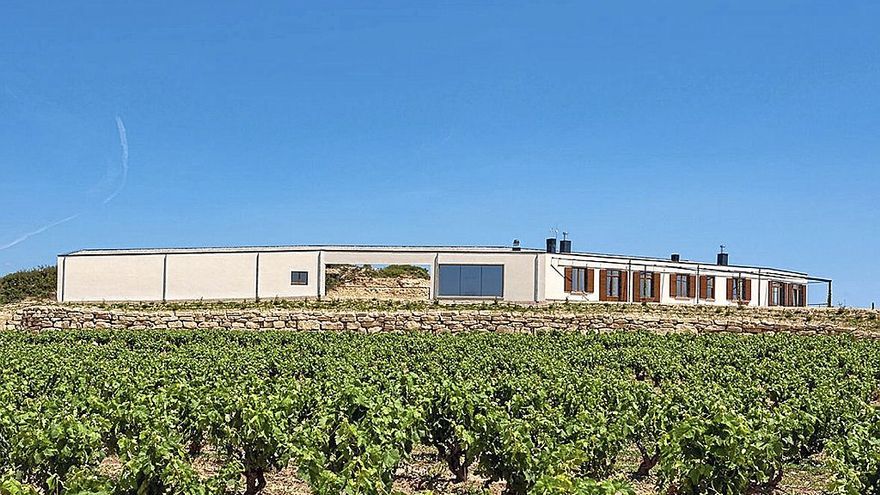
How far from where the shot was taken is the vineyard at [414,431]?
278 inches

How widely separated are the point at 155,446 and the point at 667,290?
33740 mm

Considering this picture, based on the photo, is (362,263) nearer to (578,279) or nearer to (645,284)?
(578,279)

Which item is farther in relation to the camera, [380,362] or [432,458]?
[380,362]

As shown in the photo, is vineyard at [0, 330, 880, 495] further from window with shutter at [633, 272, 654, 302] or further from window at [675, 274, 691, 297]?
window at [675, 274, 691, 297]

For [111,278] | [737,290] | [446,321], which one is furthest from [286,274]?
[737,290]

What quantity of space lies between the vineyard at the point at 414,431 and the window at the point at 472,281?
19.2m

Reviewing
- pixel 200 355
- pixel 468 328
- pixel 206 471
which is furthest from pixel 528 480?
pixel 468 328

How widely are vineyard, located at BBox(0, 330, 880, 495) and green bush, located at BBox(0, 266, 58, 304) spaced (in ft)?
98.2

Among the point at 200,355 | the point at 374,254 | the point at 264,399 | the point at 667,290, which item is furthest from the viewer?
the point at 667,290

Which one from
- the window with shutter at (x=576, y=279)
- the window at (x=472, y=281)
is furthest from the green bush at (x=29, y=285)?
the window with shutter at (x=576, y=279)

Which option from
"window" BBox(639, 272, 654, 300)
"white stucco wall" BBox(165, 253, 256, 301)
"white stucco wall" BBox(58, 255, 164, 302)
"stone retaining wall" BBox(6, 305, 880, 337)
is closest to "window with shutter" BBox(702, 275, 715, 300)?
"window" BBox(639, 272, 654, 300)

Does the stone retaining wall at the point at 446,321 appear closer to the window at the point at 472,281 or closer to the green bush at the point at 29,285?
the window at the point at 472,281

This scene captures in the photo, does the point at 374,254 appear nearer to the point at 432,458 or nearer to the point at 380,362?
the point at 380,362

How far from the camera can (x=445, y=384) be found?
985 cm
